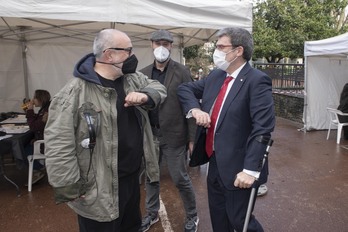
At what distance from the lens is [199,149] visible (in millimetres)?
2492

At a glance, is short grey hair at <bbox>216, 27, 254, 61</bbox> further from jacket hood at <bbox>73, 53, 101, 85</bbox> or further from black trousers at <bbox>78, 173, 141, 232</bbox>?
black trousers at <bbox>78, 173, 141, 232</bbox>

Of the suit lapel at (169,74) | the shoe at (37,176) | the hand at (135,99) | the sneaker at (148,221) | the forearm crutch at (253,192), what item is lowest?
the sneaker at (148,221)

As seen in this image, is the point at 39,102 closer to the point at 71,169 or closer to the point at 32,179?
the point at 32,179

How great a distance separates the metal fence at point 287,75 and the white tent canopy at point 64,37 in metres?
5.70

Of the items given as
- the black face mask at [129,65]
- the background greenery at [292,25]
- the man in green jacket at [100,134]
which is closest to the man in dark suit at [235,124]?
the man in green jacket at [100,134]

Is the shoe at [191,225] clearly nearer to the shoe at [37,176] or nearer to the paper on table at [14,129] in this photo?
the shoe at [37,176]

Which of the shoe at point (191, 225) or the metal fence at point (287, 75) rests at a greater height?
the metal fence at point (287, 75)

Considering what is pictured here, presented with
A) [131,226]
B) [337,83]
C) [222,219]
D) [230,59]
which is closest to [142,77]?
[230,59]

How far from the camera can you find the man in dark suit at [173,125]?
3000mm

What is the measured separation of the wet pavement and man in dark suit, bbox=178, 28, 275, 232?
112 centimetres

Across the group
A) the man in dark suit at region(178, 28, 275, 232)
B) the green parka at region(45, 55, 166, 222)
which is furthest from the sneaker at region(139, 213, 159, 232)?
the green parka at region(45, 55, 166, 222)

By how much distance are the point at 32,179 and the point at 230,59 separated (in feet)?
11.6

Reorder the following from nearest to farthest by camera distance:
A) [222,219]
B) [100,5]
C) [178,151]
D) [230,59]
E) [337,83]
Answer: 1. [230,59]
2. [222,219]
3. [178,151]
4. [100,5]
5. [337,83]

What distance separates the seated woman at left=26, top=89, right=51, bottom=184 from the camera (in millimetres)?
4367
